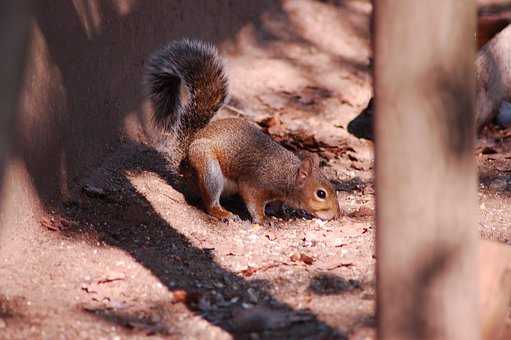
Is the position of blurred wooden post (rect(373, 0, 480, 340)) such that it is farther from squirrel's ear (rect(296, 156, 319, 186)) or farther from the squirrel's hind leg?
squirrel's ear (rect(296, 156, 319, 186))

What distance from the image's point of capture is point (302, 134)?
7590mm

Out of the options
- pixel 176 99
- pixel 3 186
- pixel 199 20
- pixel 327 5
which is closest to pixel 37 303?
pixel 3 186

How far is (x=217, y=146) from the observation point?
6.08 metres

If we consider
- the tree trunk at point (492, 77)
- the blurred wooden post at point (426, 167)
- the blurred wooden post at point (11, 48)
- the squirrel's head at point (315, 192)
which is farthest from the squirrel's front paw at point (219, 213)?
the blurred wooden post at point (11, 48)

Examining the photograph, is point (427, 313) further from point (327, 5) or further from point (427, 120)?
point (327, 5)

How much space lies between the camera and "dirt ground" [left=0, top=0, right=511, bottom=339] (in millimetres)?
4168

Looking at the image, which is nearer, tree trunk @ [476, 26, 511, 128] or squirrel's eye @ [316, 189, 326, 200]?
squirrel's eye @ [316, 189, 326, 200]

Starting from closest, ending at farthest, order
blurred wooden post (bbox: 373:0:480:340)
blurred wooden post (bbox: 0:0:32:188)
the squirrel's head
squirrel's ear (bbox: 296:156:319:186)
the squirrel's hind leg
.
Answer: blurred wooden post (bbox: 0:0:32:188) → blurred wooden post (bbox: 373:0:480:340) → the squirrel's hind leg → the squirrel's head → squirrel's ear (bbox: 296:156:319:186)

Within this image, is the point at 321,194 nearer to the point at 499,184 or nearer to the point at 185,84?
the point at 185,84

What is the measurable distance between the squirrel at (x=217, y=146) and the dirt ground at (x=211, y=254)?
176mm

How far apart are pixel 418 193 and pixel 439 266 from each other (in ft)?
0.82

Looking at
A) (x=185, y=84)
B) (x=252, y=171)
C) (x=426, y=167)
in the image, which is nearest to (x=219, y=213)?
(x=252, y=171)

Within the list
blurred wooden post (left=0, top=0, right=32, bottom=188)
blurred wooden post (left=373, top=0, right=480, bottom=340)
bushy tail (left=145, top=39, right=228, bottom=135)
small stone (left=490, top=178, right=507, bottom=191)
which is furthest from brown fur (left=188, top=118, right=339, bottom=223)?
blurred wooden post (left=0, top=0, right=32, bottom=188)

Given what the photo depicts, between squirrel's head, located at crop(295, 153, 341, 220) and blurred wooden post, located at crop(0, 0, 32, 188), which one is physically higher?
blurred wooden post, located at crop(0, 0, 32, 188)
